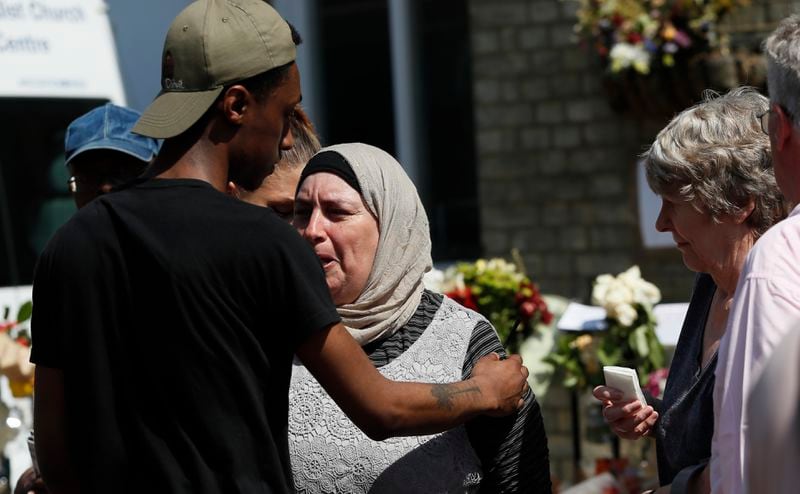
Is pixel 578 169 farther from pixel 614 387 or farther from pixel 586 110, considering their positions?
pixel 614 387

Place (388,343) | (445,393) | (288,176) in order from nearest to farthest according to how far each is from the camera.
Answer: (445,393) → (388,343) → (288,176)

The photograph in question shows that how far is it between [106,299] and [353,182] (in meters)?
0.72

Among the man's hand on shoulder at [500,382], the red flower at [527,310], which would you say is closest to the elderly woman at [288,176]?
the man's hand on shoulder at [500,382]

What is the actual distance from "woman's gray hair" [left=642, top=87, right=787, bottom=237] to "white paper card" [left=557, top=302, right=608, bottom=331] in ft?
5.89

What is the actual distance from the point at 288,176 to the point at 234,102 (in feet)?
3.26

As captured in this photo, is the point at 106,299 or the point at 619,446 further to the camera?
the point at 619,446

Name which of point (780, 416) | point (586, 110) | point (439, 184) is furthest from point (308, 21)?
point (780, 416)

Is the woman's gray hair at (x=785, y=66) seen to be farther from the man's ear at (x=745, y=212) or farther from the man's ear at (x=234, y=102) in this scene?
the man's ear at (x=234, y=102)

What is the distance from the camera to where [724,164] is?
7.63 feet

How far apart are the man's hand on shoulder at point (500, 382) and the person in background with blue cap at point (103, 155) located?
1.29 meters

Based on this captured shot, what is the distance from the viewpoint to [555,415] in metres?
6.95

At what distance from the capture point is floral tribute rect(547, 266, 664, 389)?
4.29 m

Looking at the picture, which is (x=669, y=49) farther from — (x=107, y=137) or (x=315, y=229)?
(x=315, y=229)

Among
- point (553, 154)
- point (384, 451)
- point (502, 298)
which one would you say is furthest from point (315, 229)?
point (553, 154)
